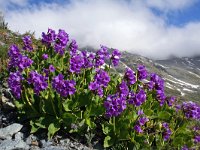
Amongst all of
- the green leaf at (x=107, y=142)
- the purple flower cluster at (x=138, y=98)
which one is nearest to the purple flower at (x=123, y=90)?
the purple flower cluster at (x=138, y=98)

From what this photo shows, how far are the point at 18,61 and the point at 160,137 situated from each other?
4320 millimetres

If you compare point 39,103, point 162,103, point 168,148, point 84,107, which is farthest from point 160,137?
point 39,103

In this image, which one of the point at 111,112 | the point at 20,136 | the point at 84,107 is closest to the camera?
the point at 111,112

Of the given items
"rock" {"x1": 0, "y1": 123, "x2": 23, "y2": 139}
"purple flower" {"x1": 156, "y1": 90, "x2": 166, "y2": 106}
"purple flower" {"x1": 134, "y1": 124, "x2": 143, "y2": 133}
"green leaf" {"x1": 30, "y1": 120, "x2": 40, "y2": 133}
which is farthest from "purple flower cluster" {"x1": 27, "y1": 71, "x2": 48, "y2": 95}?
"purple flower" {"x1": 156, "y1": 90, "x2": 166, "y2": 106}

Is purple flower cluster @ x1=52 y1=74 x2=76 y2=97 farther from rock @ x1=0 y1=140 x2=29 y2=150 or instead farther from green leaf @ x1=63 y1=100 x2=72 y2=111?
rock @ x1=0 y1=140 x2=29 y2=150

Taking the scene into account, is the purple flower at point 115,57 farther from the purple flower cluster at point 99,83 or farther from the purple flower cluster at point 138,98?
the purple flower cluster at point 138,98

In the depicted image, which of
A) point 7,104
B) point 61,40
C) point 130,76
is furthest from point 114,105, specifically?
point 61,40

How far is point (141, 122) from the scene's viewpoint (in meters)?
9.35

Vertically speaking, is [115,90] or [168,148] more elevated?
[115,90]

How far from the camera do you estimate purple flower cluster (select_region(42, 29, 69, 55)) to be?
11734 mm

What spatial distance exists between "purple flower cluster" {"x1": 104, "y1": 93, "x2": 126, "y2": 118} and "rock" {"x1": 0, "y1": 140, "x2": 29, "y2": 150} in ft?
7.21

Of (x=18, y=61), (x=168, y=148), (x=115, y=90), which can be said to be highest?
(x=18, y=61)

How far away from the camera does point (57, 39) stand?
11906 mm

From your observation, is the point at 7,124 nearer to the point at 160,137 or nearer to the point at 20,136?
the point at 20,136
